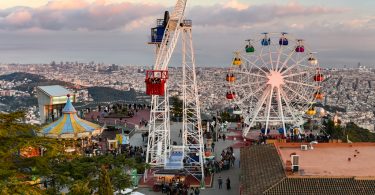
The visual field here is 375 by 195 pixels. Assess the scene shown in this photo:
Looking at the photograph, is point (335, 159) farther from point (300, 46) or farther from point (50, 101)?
point (50, 101)

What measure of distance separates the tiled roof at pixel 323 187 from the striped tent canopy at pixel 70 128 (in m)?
20.4

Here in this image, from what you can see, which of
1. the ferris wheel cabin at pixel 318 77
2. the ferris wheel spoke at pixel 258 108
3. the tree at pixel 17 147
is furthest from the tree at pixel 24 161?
the ferris wheel cabin at pixel 318 77

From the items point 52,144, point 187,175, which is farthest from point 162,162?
point 52,144

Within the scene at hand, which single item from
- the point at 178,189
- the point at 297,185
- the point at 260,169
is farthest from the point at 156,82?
the point at 297,185

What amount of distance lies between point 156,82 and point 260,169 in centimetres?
825

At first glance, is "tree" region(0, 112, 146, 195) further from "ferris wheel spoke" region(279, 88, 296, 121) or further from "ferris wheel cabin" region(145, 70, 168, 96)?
"ferris wheel spoke" region(279, 88, 296, 121)

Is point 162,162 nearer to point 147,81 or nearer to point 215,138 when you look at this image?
point 147,81

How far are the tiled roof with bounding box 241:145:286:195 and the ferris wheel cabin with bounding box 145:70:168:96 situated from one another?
589 centimetres

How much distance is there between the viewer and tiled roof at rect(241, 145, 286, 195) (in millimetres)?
22875

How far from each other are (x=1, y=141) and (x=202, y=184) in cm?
1729

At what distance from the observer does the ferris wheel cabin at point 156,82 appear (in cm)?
3056

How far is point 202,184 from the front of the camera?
3056 cm

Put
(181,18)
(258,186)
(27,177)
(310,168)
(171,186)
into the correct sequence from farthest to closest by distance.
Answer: (181,18), (171,186), (310,168), (258,186), (27,177)

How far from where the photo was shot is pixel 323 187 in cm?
2156
